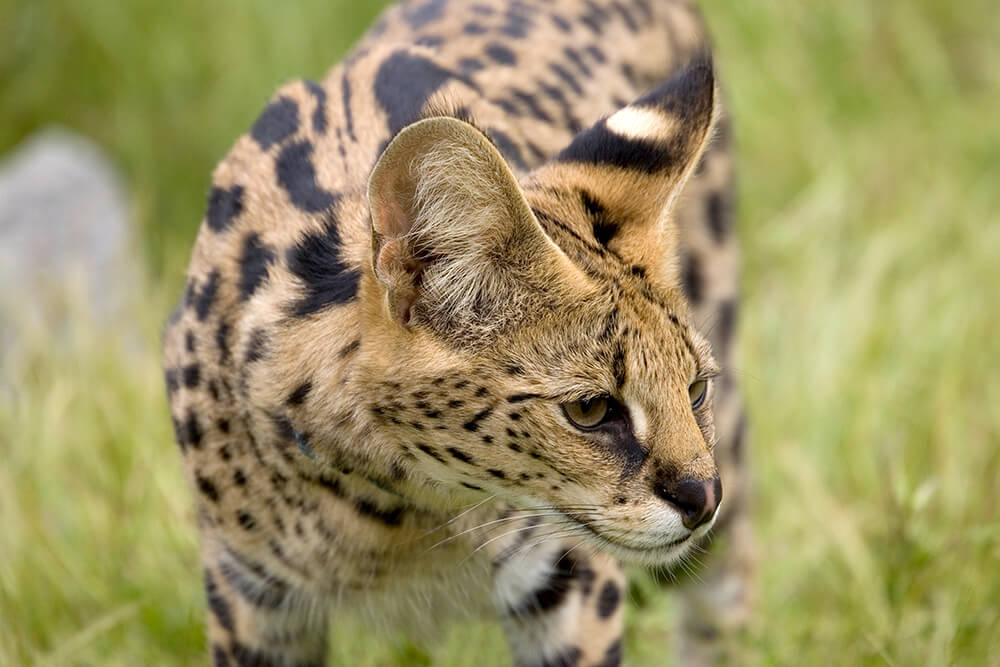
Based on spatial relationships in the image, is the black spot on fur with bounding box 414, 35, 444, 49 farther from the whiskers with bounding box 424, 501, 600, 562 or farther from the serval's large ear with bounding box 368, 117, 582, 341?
the whiskers with bounding box 424, 501, 600, 562

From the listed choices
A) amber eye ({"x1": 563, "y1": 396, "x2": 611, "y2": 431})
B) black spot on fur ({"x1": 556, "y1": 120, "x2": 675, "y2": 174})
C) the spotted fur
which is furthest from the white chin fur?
black spot on fur ({"x1": 556, "y1": 120, "x2": 675, "y2": 174})

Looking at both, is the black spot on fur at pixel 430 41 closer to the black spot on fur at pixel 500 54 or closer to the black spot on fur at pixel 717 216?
the black spot on fur at pixel 500 54

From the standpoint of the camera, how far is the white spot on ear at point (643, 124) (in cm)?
250

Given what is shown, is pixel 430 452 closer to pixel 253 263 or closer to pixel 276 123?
pixel 253 263

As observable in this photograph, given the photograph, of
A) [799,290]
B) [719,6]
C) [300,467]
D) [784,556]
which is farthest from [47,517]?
[719,6]

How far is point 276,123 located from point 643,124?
77 cm

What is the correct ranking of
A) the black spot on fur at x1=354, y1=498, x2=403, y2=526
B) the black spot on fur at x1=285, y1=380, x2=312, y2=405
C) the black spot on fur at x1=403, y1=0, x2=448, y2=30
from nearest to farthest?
the black spot on fur at x1=285, y1=380, x2=312, y2=405, the black spot on fur at x1=354, y1=498, x2=403, y2=526, the black spot on fur at x1=403, y1=0, x2=448, y2=30

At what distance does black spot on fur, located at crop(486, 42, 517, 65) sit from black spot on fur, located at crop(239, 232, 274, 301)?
864mm

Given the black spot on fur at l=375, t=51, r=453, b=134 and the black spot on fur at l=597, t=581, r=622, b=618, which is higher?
the black spot on fur at l=375, t=51, r=453, b=134

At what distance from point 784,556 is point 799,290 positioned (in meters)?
1.41

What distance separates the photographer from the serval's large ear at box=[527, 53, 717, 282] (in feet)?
8.05

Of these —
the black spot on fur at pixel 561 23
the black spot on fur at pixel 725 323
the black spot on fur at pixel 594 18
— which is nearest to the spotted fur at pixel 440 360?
the black spot on fur at pixel 561 23

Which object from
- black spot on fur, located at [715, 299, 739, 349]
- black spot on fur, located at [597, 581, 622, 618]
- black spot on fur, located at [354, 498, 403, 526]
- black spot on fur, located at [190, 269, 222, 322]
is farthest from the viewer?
black spot on fur, located at [715, 299, 739, 349]

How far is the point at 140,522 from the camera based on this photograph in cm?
398
